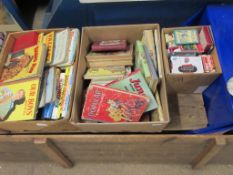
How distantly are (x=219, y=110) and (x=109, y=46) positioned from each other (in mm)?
585

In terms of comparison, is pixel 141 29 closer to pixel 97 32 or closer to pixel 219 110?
pixel 97 32

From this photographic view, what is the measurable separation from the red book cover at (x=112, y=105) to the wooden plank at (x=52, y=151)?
19 centimetres

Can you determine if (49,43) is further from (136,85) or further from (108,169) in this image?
(108,169)

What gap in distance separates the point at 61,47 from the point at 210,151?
82 cm

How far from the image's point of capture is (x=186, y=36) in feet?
3.87

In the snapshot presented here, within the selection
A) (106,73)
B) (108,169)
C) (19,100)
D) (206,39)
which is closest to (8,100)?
(19,100)

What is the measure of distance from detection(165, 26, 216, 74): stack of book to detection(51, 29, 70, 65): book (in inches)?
19.2

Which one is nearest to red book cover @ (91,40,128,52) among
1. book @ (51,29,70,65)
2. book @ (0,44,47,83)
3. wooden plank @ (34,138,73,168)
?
book @ (51,29,70,65)

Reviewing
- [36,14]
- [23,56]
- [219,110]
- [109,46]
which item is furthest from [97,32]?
[36,14]

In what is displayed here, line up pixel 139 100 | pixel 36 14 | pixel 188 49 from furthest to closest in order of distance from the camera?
pixel 36 14 → pixel 188 49 → pixel 139 100

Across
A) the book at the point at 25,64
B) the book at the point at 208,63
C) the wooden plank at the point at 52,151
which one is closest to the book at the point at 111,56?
the book at the point at 25,64

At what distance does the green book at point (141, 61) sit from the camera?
1.07m

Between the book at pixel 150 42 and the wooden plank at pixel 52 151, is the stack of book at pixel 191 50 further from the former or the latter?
the wooden plank at pixel 52 151

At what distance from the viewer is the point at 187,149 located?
1.11 metres
